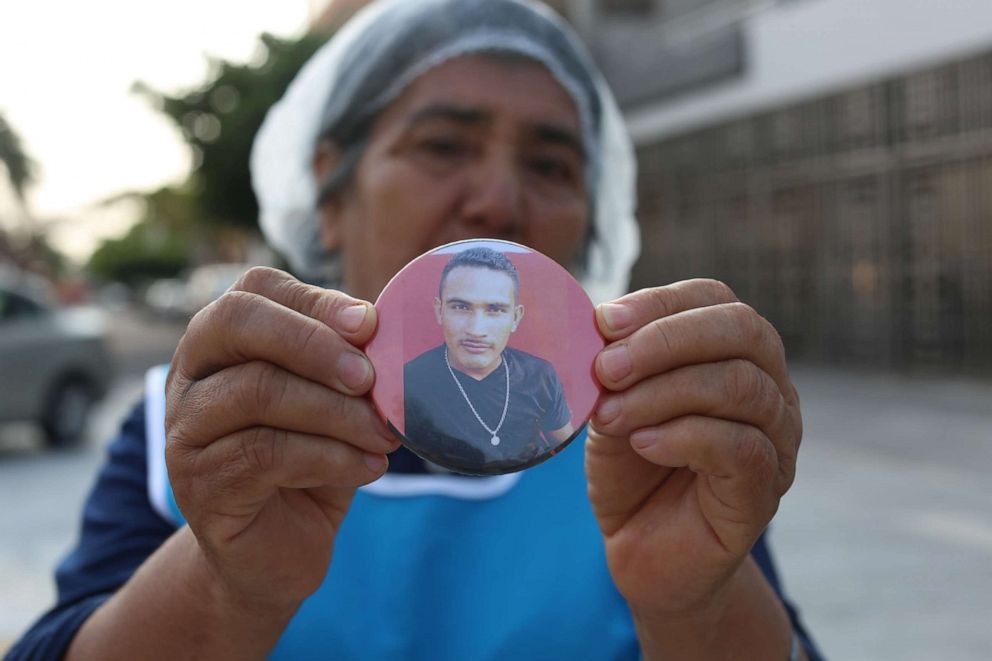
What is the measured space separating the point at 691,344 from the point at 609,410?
4.9 inches

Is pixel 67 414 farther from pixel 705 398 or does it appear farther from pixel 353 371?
Result: pixel 705 398

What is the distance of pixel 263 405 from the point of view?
1005 mm

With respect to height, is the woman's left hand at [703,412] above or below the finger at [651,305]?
below

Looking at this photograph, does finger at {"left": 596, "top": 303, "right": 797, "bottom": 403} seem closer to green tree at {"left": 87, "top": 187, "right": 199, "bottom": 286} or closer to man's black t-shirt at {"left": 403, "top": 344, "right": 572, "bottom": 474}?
man's black t-shirt at {"left": 403, "top": 344, "right": 572, "bottom": 474}

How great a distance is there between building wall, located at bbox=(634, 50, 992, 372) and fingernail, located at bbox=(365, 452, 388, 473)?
33.2 feet

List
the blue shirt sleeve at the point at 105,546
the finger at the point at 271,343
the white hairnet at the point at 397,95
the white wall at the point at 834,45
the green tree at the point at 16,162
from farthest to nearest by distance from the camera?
the green tree at the point at 16,162 → the white wall at the point at 834,45 → the white hairnet at the point at 397,95 → the blue shirt sleeve at the point at 105,546 → the finger at the point at 271,343

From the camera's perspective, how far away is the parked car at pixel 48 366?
8.24 metres

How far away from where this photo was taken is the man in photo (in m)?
1.05

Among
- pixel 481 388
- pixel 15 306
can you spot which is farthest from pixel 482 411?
pixel 15 306

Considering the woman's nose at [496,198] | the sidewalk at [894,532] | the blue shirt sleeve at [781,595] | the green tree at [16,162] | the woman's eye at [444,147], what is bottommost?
the sidewalk at [894,532]

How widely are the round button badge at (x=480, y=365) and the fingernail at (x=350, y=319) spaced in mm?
34

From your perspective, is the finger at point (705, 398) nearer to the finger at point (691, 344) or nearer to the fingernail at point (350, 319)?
the finger at point (691, 344)

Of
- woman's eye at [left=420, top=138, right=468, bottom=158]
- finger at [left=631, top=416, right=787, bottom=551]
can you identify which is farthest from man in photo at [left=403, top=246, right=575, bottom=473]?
woman's eye at [left=420, top=138, right=468, bottom=158]

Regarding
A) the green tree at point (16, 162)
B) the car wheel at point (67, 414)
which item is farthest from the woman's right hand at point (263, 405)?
the green tree at point (16, 162)
